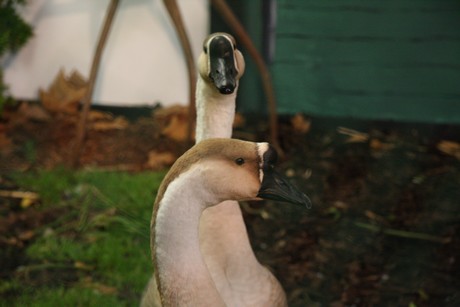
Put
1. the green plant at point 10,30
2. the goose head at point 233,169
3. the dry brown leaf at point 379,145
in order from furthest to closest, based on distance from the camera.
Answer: the green plant at point 10,30 → the dry brown leaf at point 379,145 → the goose head at point 233,169

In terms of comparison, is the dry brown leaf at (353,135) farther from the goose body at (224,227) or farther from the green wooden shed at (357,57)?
the goose body at (224,227)

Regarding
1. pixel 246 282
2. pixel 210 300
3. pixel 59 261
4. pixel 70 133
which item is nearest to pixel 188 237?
pixel 210 300

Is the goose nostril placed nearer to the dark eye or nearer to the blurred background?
the dark eye

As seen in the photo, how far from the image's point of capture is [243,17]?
429 cm

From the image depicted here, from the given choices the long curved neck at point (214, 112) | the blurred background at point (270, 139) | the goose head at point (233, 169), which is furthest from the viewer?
the blurred background at point (270, 139)

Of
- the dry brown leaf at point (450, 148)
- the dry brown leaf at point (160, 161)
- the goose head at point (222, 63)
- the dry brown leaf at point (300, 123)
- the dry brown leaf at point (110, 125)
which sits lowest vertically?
the dry brown leaf at point (160, 161)

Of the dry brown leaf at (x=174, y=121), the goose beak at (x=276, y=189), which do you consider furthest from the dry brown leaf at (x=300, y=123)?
the goose beak at (x=276, y=189)

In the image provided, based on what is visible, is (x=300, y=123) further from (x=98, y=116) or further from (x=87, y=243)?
(x=87, y=243)

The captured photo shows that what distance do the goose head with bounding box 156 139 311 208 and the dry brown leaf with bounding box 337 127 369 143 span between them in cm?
247

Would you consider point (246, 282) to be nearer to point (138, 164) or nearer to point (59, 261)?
point (59, 261)

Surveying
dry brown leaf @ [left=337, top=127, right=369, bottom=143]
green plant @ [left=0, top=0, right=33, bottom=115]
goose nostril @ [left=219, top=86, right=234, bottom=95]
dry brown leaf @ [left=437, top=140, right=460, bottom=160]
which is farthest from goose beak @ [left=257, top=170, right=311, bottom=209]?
green plant @ [left=0, top=0, right=33, bottom=115]

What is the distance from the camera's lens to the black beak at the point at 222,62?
209cm

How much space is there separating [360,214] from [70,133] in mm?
1968

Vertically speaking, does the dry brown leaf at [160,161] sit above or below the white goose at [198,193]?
below
